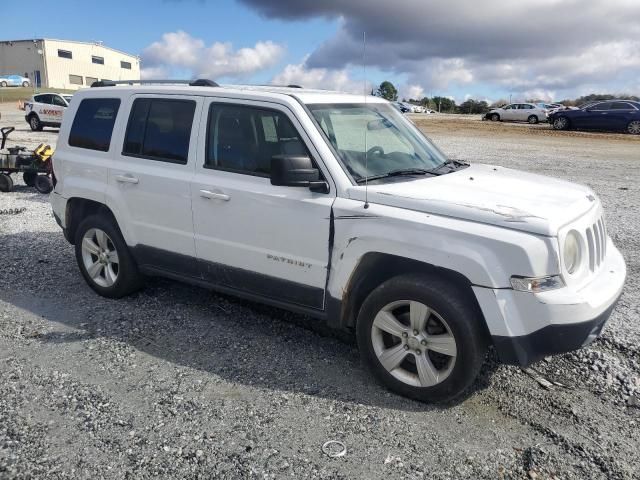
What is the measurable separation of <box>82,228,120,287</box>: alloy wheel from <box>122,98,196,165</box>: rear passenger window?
89 cm

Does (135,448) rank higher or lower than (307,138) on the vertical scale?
lower

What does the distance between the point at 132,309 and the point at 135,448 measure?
2.16m

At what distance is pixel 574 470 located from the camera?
2.95m

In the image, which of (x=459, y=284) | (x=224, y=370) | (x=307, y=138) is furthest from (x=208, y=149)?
(x=459, y=284)

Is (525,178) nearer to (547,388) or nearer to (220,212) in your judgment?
(547,388)

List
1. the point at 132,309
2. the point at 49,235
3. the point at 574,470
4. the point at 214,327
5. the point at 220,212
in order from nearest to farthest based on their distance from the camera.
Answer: the point at 574,470, the point at 220,212, the point at 214,327, the point at 132,309, the point at 49,235

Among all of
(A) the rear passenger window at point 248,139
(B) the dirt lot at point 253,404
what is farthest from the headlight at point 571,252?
(A) the rear passenger window at point 248,139

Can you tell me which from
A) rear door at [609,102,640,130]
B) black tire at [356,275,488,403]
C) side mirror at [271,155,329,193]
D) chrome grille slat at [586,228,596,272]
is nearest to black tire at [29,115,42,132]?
side mirror at [271,155,329,193]

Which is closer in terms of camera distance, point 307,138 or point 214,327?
point 307,138

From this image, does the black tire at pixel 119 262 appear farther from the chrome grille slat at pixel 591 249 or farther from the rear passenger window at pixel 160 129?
the chrome grille slat at pixel 591 249

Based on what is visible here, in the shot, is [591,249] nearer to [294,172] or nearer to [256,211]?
[294,172]

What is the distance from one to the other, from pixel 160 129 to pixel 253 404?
247 centimetres

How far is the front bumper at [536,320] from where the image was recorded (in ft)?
10.2

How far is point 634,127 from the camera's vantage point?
26.4m
